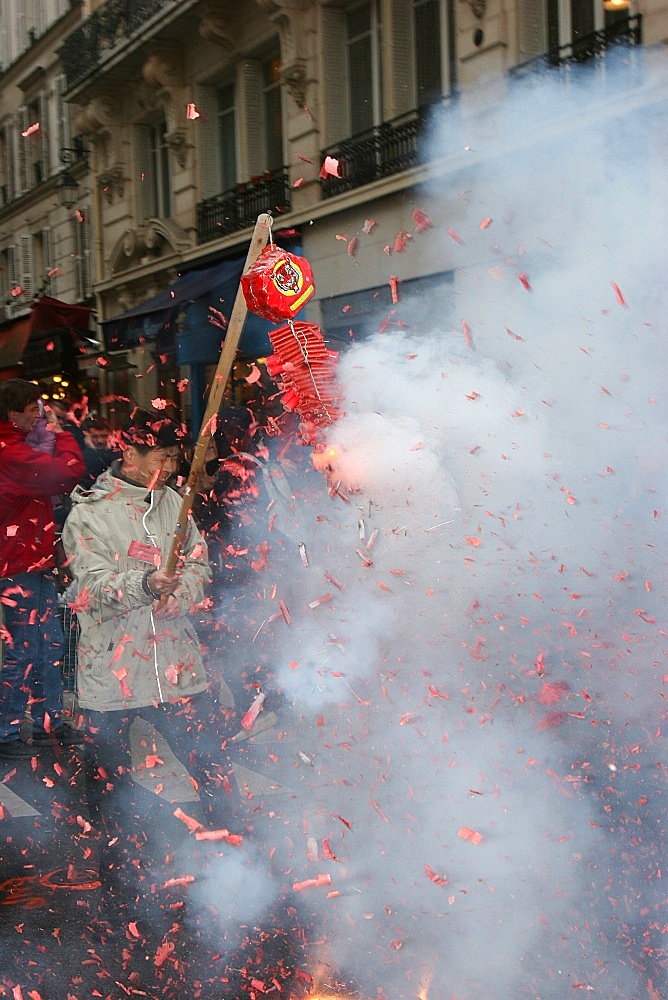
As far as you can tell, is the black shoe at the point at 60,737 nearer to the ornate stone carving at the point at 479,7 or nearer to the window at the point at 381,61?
the window at the point at 381,61

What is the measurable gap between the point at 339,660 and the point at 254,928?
0.91 m

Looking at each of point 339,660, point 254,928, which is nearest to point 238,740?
point 339,660

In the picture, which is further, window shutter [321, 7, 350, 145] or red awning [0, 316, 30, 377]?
red awning [0, 316, 30, 377]

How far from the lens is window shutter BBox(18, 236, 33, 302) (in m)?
19.5

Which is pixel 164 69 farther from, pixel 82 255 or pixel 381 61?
pixel 82 255

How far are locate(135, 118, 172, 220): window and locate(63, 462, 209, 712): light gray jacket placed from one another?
11303mm

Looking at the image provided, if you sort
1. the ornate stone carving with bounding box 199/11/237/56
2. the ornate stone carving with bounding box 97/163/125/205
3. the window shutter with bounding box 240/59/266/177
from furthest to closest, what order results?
the ornate stone carving with bounding box 97/163/125/205, the window shutter with bounding box 240/59/266/177, the ornate stone carving with bounding box 199/11/237/56

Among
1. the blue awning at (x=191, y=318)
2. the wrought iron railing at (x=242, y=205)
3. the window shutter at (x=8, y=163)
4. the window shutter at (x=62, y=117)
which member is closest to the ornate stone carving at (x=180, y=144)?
the wrought iron railing at (x=242, y=205)

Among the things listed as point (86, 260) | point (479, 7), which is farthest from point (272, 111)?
point (86, 260)

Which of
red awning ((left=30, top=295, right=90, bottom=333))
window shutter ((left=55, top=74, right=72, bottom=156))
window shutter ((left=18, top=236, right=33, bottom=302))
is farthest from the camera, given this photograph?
window shutter ((left=18, top=236, right=33, bottom=302))

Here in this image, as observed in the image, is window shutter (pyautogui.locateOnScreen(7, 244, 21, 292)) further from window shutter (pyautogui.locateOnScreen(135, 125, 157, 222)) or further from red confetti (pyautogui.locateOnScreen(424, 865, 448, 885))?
red confetti (pyautogui.locateOnScreen(424, 865, 448, 885))

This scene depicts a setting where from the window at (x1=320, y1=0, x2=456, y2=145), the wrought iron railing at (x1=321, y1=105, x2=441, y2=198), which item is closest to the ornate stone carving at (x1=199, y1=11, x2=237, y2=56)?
the window at (x1=320, y1=0, x2=456, y2=145)

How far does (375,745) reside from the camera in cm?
336

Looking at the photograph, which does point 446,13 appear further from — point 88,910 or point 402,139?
point 88,910
